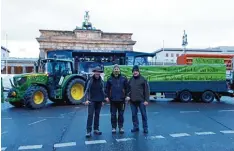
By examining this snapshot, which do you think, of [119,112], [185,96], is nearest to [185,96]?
[185,96]

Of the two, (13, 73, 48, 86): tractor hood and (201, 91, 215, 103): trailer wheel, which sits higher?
(13, 73, 48, 86): tractor hood

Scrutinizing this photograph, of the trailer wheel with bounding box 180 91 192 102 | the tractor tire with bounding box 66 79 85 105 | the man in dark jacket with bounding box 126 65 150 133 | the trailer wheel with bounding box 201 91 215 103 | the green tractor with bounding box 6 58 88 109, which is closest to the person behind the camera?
the man in dark jacket with bounding box 126 65 150 133

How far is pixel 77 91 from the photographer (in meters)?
15.0

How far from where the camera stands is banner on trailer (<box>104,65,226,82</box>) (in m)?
16.4

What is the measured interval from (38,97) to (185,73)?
827 centimetres

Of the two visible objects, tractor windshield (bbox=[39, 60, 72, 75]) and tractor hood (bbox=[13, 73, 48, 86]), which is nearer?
tractor hood (bbox=[13, 73, 48, 86])

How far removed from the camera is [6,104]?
50.0 ft

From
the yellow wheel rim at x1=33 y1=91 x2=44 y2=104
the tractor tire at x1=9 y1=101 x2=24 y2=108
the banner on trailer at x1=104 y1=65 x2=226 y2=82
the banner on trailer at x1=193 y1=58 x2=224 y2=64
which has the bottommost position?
the tractor tire at x1=9 y1=101 x2=24 y2=108

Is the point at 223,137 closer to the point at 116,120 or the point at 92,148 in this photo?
the point at 116,120

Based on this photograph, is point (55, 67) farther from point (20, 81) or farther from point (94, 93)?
point (94, 93)

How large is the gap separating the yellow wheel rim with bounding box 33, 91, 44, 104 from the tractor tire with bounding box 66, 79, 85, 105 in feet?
4.95

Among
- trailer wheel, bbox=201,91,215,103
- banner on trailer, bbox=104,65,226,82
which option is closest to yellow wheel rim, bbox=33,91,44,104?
banner on trailer, bbox=104,65,226,82

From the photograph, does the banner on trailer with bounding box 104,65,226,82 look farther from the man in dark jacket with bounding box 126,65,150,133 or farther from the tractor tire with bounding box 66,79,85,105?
the man in dark jacket with bounding box 126,65,150,133

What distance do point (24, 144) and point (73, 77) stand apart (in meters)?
8.29
